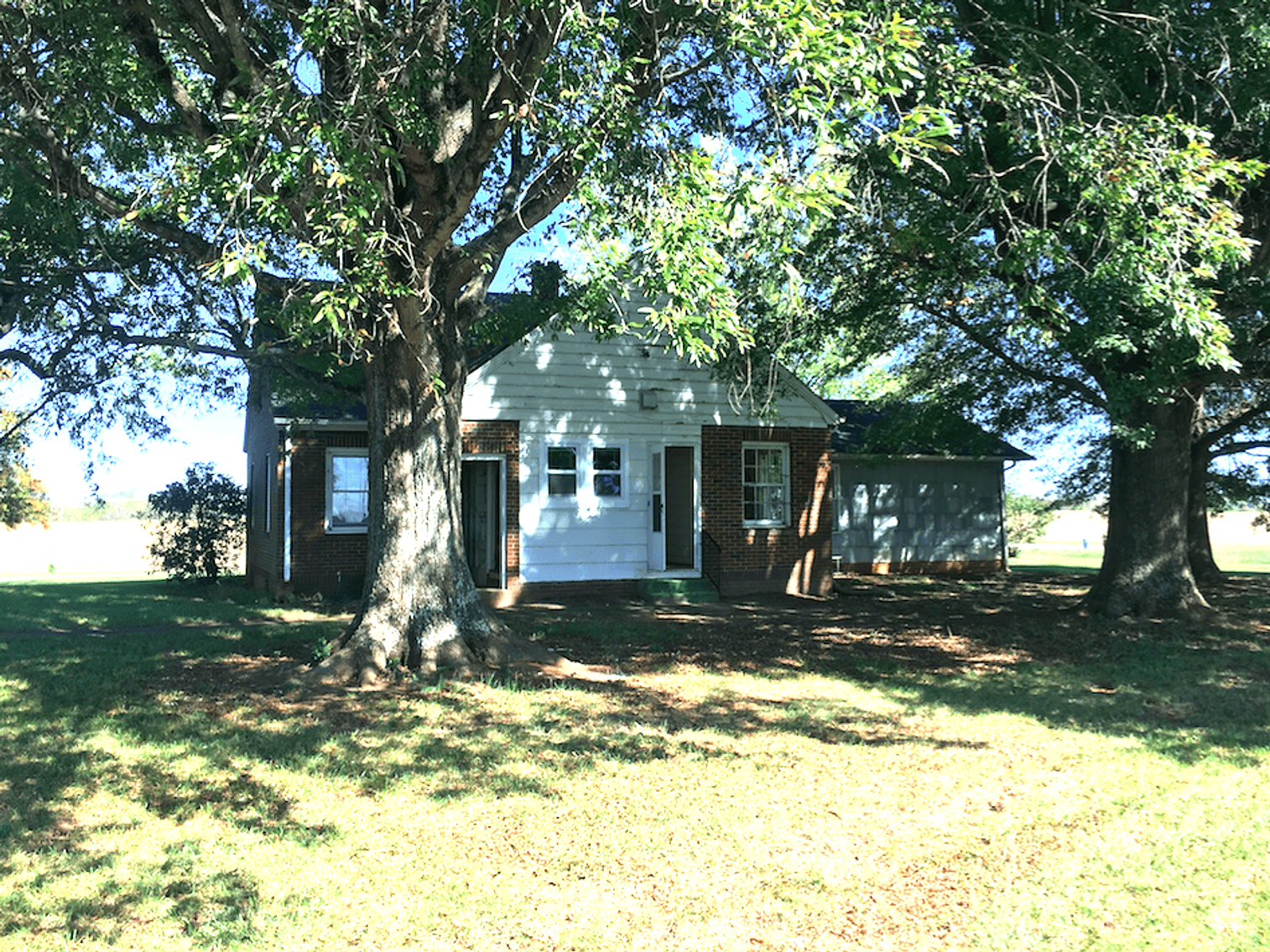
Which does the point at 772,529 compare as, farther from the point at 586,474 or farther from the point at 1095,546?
the point at 1095,546

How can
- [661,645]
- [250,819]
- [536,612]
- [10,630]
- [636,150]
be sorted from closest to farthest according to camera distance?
[250,819]
[636,150]
[661,645]
[10,630]
[536,612]

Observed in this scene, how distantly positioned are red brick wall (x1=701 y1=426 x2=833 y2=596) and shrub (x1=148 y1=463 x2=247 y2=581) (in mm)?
10276

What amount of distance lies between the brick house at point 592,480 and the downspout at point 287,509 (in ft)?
0.08

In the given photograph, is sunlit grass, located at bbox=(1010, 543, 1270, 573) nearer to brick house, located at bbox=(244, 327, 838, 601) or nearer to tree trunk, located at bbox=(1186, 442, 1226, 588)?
tree trunk, located at bbox=(1186, 442, 1226, 588)

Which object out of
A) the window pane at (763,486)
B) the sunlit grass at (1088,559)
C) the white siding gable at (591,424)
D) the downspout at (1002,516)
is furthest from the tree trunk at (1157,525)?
the sunlit grass at (1088,559)

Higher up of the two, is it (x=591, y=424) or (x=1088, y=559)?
(x=591, y=424)

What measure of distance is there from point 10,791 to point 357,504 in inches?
465

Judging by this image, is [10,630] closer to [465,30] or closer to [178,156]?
[178,156]

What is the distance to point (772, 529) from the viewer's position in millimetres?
18938

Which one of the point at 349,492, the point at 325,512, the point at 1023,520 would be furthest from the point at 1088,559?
the point at 325,512

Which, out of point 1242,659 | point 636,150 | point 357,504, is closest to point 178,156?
point 636,150

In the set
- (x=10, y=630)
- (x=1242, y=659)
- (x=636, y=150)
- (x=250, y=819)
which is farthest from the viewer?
(x=10, y=630)

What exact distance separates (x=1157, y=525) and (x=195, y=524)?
17919 mm

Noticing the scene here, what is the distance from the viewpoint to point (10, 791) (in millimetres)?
6219
